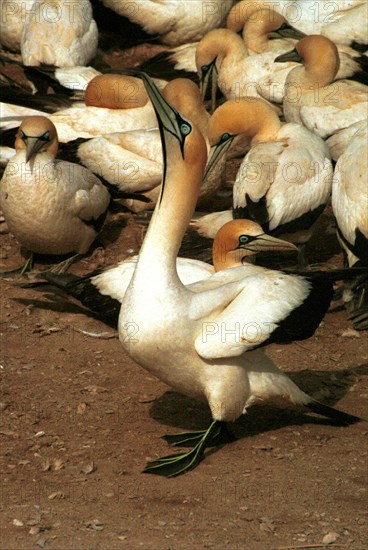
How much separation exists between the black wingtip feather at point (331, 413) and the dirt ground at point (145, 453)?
68mm

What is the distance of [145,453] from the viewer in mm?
6129

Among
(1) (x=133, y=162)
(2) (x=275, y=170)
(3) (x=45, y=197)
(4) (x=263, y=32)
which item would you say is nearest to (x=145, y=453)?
(2) (x=275, y=170)

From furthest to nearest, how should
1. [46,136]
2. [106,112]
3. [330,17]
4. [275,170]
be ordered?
[330,17] → [106,112] → [46,136] → [275,170]

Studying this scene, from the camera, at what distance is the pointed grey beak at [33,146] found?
343 inches

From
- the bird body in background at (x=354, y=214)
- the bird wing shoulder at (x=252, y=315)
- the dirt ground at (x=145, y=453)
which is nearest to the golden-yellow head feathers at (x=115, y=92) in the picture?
the bird body in background at (x=354, y=214)

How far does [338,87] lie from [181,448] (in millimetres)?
4780

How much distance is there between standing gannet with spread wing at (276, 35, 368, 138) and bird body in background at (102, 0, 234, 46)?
2468 mm

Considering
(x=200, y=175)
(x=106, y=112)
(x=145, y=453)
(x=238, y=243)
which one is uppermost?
(x=200, y=175)

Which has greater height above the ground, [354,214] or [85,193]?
[354,214]

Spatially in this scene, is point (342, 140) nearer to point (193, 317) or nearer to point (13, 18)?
point (193, 317)

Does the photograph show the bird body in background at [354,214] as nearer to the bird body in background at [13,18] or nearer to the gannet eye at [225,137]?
the gannet eye at [225,137]

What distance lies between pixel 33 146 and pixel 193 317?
3298 mm

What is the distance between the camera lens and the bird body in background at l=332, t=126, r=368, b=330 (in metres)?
8.05

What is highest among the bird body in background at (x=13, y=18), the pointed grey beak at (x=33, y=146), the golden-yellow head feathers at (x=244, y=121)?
the golden-yellow head feathers at (x=244, y=121)
